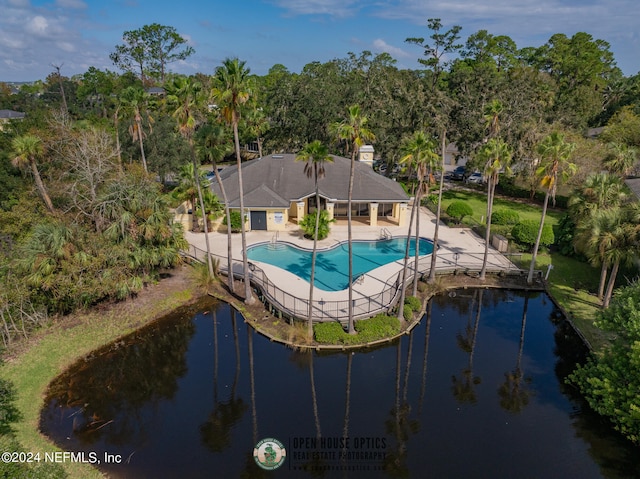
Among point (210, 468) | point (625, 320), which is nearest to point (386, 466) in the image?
point (210, 468)

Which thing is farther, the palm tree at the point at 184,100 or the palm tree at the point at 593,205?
the palm tree at the point at 593,205

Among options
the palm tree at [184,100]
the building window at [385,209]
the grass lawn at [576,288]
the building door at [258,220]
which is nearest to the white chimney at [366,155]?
the building window at [385,209]

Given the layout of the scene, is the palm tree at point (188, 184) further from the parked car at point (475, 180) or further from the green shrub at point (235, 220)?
the parked car at point (475, 180)

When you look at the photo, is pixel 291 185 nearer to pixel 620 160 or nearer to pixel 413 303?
pixel 413 303

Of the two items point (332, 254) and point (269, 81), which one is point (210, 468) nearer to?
point (332, 254)

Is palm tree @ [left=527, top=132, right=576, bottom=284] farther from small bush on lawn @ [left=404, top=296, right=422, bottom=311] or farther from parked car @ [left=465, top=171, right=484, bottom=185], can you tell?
parked car @ [left=465, top=171, right=484, bottom=185]

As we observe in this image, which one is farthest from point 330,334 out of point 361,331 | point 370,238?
point 370,238

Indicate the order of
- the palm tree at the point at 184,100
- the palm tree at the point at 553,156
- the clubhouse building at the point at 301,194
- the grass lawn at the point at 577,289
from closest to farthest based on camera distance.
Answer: the palm tree at the point at 184,100 → the grass lawn at the point at 577,289 → the palm tree at the point at 553,156 → the clubhouse building at the point at 301,194

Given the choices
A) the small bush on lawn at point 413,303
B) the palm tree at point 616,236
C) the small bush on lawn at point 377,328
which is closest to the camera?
the small bush on lawn at point 377,328
